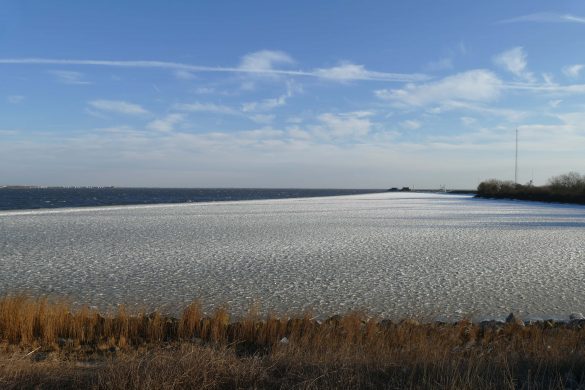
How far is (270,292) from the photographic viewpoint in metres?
7.87

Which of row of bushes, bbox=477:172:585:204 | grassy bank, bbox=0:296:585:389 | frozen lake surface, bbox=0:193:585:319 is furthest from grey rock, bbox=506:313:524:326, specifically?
row of bushes, bbox=477:172:585:204

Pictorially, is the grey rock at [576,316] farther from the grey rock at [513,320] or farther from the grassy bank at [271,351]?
the grey rock at [513,320]

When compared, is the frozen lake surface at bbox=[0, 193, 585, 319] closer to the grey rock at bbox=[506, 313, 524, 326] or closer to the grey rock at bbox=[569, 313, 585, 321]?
the grey rock at bbox=[569, 313, 585, 321]

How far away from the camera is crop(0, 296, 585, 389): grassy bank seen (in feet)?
13.4

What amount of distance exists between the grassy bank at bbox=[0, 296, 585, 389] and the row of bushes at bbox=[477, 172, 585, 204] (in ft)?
170

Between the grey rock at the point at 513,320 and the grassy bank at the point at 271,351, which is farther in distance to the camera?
the grey rock at the point at 513,320

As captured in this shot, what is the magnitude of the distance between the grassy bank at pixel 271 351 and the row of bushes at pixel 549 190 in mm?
51737

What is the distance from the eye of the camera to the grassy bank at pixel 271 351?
13.4 ft

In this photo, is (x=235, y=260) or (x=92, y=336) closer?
(x=92, y=336)

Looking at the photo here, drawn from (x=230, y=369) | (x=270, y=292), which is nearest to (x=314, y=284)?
(x=270, y=292)

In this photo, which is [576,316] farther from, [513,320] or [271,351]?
[271,351]

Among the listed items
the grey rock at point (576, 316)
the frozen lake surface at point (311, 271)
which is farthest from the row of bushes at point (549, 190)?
the grey rock at point (576, 316)

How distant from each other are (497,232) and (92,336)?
16032mm

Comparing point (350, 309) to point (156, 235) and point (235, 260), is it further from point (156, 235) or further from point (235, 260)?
point (156, 235)
